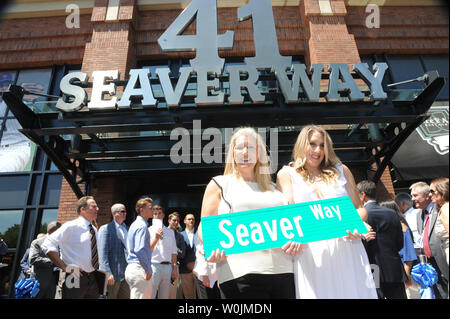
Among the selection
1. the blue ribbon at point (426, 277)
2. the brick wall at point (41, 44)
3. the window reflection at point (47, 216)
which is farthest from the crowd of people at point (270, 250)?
the brick wall at point (41, 44)

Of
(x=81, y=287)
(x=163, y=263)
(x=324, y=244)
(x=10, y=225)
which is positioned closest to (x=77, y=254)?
(x=81, y=287)

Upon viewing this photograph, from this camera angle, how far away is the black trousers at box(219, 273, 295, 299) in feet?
5.76

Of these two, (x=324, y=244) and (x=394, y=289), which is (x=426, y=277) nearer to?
(x=394, y=289)

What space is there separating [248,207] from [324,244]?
23.6 inches

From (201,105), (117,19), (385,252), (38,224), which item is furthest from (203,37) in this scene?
(38,224)

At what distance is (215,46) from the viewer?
644 cm

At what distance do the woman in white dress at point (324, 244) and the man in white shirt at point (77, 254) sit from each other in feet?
10.2

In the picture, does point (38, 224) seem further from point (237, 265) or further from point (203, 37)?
point (237, 265)

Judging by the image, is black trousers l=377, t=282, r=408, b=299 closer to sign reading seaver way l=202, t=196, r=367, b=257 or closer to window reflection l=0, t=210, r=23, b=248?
sign reading seaver way l=202, t=196, r=367, b=257

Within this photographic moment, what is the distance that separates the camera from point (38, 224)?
300 inches

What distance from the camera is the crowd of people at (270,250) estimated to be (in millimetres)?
1856

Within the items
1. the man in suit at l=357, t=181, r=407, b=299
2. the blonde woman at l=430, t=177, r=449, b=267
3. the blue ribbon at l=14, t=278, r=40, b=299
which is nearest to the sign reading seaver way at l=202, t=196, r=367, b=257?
the blonde woman at l=430, t=177, r=449, b=267

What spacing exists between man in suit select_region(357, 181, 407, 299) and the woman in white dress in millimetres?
1454

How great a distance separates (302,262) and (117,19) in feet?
→ 31.1
